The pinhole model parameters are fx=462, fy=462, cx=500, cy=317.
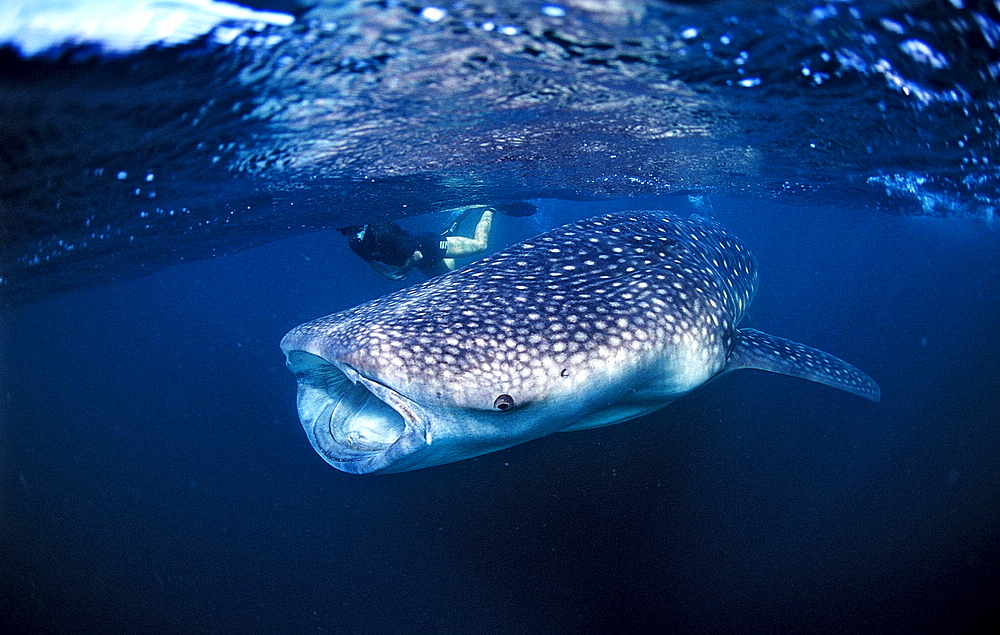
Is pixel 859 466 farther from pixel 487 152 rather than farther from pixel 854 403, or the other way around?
pixel 487 152

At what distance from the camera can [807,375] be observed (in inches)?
186

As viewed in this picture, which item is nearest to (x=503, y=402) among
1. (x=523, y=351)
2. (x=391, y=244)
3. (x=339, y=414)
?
(x=523, y=351)

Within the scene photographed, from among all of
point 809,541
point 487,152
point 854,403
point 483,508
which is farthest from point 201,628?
point 854,403

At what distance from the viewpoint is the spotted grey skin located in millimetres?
2996

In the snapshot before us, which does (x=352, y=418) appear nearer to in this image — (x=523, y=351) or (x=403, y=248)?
(x=523, y=351)

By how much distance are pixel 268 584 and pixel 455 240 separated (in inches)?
352

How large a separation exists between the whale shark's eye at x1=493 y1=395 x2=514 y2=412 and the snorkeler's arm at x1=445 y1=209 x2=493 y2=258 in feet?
32.5

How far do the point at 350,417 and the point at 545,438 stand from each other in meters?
3.81

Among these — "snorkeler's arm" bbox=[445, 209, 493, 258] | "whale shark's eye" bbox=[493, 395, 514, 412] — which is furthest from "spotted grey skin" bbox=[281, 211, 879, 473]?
"snorkeler's arm" bbox=[445, 209, 493, 258]

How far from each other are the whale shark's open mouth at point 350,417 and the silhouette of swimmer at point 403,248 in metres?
6.79

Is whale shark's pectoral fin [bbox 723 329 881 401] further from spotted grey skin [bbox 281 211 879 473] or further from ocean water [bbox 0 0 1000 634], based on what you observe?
ocean water [bbox 0 0 1000 634]

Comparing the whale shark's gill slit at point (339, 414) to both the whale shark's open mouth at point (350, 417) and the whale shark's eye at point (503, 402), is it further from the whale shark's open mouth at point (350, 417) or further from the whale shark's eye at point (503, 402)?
the whale shark's eye at point (503, 402)

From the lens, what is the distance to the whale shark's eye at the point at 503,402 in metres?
2.96

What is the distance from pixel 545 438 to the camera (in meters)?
7.03
